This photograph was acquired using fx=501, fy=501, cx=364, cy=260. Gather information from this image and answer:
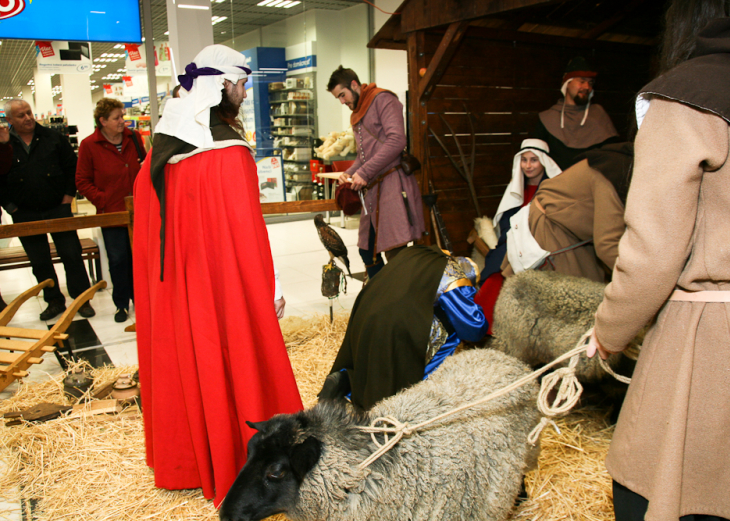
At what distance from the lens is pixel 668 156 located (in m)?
0.97

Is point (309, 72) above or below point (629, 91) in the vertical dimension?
above

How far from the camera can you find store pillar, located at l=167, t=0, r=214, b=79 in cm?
390

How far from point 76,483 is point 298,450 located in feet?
5.52

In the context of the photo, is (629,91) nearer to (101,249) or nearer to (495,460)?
(495,460)

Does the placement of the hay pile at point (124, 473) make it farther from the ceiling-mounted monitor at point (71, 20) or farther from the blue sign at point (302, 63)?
the blue sign at point (302, 63)

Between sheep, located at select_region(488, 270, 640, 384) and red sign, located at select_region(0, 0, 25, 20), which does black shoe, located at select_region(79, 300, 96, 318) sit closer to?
red sign, located at select_region(0, 0, 25, 20)

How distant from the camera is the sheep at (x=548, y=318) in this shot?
220 cm

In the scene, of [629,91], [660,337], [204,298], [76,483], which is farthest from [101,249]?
[629,91]

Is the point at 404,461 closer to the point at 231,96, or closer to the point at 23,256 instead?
the point at 231,96

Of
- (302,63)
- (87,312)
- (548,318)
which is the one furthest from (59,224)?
(302,63)

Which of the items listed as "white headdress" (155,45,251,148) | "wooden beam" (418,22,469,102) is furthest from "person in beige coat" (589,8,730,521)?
"wooden beam" (418,22,469,102)

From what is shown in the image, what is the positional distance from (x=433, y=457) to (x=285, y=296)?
3.95 metres

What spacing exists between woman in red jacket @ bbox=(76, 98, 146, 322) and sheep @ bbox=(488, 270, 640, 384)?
360cm

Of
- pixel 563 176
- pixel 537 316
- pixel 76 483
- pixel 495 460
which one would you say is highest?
pixel 563 176
